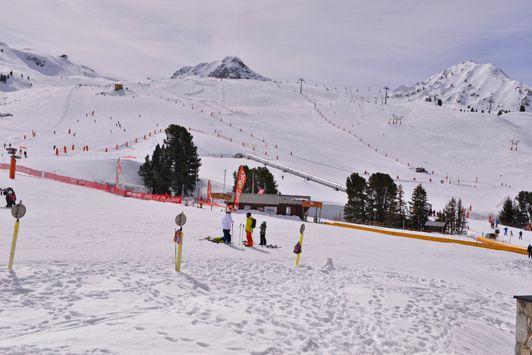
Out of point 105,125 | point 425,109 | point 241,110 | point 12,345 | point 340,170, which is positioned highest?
point 425,109

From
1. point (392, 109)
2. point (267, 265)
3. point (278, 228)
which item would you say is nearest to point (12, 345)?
point (267, 265)

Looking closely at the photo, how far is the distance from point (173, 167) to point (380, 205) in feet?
95.0

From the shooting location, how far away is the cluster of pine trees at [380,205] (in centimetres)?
6241

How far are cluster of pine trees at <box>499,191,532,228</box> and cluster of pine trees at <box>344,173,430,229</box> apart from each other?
52.2ft

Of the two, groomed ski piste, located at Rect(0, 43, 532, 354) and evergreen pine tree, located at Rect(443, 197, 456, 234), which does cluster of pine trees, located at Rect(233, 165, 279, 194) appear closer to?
evergreen pine tree, located at Rect(443, 197, 456, 234)

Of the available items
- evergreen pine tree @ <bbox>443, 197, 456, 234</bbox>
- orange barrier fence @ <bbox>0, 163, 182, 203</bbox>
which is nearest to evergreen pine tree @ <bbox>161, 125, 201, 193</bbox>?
orange barrier fence @ <bbox>0, 163, 182, 203</bbox>

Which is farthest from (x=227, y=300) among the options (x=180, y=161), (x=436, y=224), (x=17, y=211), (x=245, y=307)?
(x=180, y=161)

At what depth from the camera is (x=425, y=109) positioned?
173000 mm

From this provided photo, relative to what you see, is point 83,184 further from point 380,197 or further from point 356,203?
point 380,197

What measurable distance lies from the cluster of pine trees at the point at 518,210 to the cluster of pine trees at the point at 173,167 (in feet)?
152

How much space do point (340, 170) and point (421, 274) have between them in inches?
2826

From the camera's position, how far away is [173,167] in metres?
66.5

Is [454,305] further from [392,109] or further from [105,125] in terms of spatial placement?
[392,109]

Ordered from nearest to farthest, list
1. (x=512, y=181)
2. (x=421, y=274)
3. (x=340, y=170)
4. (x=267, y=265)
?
(x=267, y=265) < (x=421, y=274) < (x=340, y=170) < (x=512, y=181)
